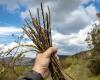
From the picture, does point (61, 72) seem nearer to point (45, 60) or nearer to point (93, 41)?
point (45, 60)

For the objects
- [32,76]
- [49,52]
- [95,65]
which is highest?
[49,52]

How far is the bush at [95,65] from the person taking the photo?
83.4 feet

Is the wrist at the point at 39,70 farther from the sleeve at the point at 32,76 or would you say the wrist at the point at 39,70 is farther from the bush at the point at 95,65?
the bush at the point at 95,65

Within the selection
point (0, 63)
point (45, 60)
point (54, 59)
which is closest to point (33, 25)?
point (54, 59)

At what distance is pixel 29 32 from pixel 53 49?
71cm

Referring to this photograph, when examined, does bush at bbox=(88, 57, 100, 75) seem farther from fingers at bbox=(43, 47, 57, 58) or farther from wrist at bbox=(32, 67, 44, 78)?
wrist at bbox=(32, 67, 44, 78)

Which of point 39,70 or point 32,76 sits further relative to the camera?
point 39,70

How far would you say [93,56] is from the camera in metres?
26.3

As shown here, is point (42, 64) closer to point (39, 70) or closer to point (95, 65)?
point (39, 70)

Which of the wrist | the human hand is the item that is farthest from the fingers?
the wrist

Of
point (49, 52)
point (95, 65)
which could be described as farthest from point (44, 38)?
point (95, 65)

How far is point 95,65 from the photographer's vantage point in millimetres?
25625

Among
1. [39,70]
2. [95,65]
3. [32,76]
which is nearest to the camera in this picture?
[32,76]

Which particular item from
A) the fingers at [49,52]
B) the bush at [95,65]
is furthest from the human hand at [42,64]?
the bush at [95,65]
